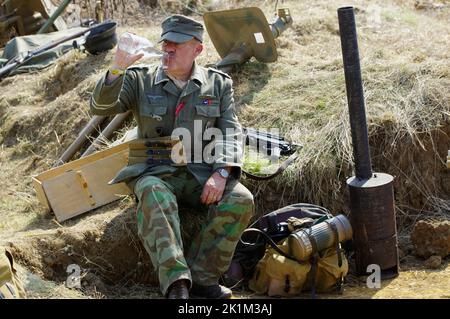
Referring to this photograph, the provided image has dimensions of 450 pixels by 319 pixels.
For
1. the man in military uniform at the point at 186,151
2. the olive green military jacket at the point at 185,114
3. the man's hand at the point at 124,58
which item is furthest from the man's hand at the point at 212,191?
the man's hand at the point at 124,58

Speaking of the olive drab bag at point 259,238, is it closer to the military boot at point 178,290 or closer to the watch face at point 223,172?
the watch face at point 223,172

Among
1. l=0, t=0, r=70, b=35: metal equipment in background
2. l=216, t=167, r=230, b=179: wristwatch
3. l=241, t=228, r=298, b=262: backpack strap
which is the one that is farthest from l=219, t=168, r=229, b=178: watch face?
l=0, t=0, r=70, b=35: metal equipment in background

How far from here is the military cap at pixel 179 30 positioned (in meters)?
5.76

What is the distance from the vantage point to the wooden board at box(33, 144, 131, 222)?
648cm

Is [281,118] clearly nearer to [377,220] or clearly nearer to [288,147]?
[288,147]

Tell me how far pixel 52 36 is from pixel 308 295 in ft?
23.4

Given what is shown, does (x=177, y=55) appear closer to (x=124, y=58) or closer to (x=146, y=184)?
(x=124, y=58)

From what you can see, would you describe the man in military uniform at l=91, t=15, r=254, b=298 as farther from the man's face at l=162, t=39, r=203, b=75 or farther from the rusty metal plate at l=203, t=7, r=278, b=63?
the rusty metal plate at l=203, t=7, r=278, b=63

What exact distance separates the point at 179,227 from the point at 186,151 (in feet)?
2.05

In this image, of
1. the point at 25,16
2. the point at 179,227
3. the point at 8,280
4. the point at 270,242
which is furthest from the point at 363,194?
the point at 25,16

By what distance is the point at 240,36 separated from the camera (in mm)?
8414

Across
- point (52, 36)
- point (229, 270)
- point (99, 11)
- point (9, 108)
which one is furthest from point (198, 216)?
point (99, 11)

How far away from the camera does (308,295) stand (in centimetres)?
Result: 583

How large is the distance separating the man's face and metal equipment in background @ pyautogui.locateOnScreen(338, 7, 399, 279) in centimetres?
107
